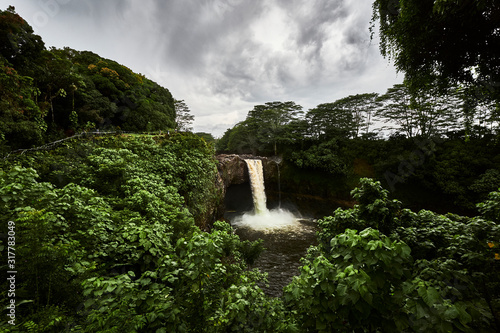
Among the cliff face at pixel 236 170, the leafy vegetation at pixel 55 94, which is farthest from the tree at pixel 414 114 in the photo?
the leafy vegetation at pixel 55 94

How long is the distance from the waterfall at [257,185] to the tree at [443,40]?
15.6m

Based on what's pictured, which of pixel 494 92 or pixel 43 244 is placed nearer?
pixel 43 244

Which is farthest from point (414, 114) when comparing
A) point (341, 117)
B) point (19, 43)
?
point (19, 43)

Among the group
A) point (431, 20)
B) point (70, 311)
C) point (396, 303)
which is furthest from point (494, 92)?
point (70, 311)

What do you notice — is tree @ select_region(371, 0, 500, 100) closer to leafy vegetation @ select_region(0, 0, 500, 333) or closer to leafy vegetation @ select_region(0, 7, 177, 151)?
leafy vegetation @ select_region(0, 0, 500, 333)

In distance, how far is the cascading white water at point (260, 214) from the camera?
16.8 m

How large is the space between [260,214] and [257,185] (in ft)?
10.4

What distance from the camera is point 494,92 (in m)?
4.96

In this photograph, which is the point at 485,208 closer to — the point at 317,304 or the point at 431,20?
the point at 317,304

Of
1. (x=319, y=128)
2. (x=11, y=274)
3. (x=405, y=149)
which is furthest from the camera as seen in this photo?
(x=319, y=128)

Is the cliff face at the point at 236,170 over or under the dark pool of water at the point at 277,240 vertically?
over

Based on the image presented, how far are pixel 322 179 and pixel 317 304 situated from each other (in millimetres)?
21414

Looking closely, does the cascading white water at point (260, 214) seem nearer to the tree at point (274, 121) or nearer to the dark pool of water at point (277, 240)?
the dark pool of water at point (277, 240)

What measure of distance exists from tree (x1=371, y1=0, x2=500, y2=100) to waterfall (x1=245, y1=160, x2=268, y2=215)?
1556 cm
